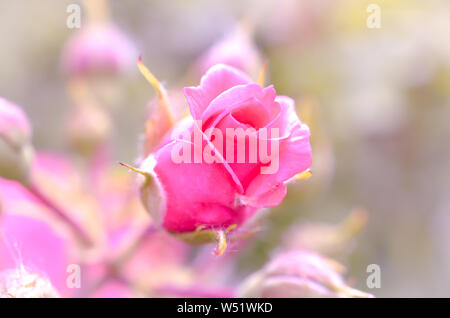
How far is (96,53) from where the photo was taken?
126cm

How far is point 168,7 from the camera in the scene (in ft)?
5.92

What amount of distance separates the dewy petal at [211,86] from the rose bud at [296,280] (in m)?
0.27

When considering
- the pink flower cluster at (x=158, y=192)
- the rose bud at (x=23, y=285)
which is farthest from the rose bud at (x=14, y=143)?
the rose bud at (x=23, y=285)

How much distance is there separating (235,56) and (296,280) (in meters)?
0.43

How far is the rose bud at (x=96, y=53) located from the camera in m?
1.27

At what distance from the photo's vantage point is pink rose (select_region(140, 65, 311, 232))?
633 mm

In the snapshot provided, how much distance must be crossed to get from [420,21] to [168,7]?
679mm

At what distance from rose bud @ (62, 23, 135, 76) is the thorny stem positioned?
387 mm

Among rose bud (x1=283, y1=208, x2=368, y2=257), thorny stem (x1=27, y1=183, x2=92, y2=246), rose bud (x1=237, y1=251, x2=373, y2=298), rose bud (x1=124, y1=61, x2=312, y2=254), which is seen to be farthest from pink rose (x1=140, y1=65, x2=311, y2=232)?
rose bud (x1=283, y1=208, x2=368, y2=257)

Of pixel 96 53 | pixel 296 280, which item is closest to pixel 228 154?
pixel 296 280

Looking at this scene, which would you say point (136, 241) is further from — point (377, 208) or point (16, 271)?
point (377, 208)

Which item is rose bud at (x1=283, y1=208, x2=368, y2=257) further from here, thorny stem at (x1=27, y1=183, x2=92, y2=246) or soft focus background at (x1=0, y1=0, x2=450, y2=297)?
thorny stem at (x1=27, y1=183, x2=92, y2=246)

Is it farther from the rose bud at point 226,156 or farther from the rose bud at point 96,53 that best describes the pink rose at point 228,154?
the rose bud at point 96,53

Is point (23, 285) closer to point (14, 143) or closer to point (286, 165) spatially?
point (14, 143)
